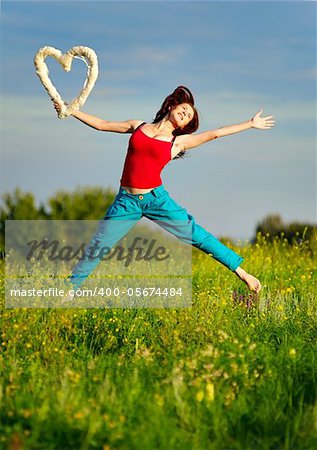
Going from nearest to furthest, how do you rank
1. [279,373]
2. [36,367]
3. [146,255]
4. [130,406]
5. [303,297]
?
1. [130,406]
2. [279,373]
3. [36,367]
4. [303,297]
5. [146,255]

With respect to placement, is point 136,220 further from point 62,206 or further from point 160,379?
point 62,206

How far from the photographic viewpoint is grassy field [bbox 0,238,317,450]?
3.87 m

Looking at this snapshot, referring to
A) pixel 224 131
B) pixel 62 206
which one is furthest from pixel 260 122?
pixel 62 206

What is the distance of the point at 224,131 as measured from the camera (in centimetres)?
657

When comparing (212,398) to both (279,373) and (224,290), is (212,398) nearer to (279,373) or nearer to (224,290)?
(279,373)

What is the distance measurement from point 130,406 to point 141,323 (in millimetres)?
2090

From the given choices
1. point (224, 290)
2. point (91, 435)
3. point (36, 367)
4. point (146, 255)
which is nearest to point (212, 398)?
point (91, 435)

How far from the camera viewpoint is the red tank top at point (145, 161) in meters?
Result: 6.55

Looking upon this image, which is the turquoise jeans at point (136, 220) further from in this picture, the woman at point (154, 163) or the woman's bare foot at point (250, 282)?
the woman's bare foot at point (250, 282)

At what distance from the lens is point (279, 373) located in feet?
15.2

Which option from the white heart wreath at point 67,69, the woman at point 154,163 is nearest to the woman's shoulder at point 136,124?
the woman at point 154,163

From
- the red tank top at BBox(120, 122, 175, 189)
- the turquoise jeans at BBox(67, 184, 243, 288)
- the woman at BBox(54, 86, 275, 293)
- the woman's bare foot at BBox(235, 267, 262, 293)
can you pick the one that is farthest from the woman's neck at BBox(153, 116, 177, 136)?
the woman's bare foot at BBox(235, 267, 262, 293)

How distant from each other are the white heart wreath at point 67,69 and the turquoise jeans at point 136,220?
34.0 inches

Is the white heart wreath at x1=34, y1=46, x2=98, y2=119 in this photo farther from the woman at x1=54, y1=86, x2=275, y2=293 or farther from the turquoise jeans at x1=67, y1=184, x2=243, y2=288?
the turquoise jeans at x1=67, y1=184, x2=243, y2=288
